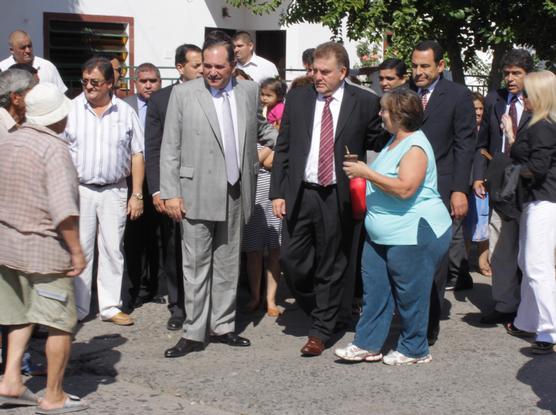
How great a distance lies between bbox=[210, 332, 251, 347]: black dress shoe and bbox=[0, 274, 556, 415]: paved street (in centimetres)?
7

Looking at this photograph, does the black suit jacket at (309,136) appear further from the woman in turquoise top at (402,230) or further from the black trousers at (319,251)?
the woman in turquoise top at (402,230)

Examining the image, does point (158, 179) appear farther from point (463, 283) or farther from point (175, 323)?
point (463, 283)

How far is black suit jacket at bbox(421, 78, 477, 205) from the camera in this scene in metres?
6.96

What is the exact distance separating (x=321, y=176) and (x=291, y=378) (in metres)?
1.41

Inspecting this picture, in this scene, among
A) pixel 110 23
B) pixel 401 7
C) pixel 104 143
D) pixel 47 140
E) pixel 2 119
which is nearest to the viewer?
pixel 47 140

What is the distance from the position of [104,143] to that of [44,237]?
203cm

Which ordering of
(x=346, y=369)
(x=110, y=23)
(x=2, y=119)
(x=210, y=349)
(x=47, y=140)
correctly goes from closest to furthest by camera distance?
(x=47, y=140)
(x=2, y=119)
(x=346, y=369)
(x=210, y=349)
(x=110, y=23)

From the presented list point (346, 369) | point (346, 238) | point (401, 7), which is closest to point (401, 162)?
point (346, 238)

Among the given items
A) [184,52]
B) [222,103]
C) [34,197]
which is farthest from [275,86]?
[34,197]

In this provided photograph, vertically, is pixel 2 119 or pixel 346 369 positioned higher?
pixel 2 119

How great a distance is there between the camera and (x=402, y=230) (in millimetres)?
6148

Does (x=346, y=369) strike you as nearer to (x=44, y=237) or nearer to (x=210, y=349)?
(x=210, y=349)

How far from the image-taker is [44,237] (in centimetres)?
530

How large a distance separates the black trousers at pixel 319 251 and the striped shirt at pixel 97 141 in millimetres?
1442
